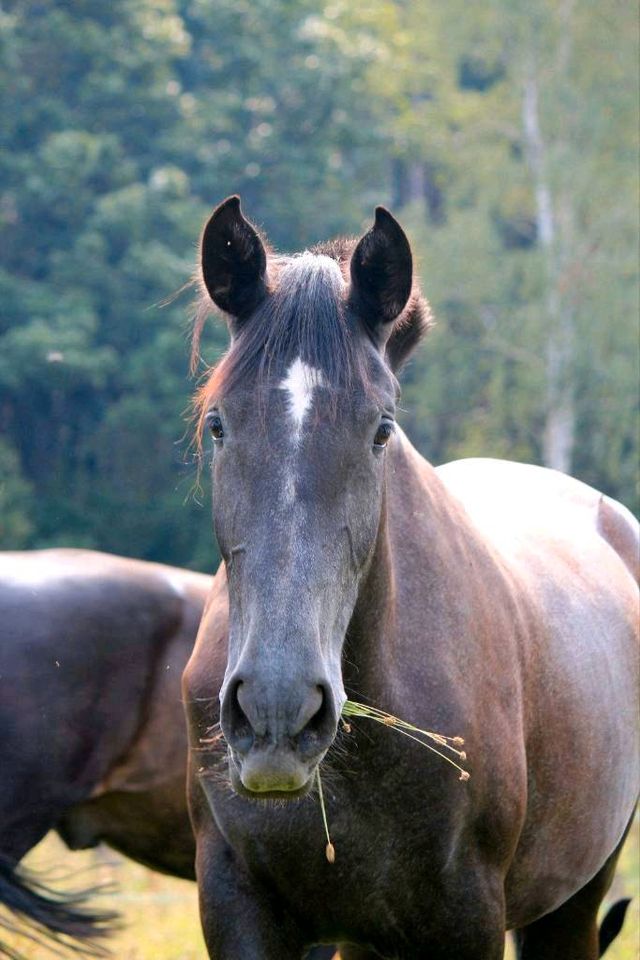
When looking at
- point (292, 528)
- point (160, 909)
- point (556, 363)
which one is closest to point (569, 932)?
point (292, 528)

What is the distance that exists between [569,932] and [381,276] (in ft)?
8.71

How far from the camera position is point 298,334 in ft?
9.61

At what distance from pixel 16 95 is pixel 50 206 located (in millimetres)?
2249

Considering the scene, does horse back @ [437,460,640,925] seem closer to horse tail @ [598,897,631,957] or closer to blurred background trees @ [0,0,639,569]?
horse tail @ [598,897,631,957]

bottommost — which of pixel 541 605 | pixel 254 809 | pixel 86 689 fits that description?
pixel 86 689

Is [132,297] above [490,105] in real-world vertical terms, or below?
below

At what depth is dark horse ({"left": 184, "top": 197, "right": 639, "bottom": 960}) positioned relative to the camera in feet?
8.79

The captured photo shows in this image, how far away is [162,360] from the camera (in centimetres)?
2294

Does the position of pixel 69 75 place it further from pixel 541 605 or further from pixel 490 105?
pixel 541 605

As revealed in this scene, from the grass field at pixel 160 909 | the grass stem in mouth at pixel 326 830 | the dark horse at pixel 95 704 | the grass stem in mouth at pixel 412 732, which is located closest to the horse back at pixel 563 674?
the grass stem in mouth at pixel 412 732

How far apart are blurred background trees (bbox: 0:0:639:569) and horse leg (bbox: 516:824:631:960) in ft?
55.3

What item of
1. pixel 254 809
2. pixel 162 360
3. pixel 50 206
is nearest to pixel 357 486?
pixel 254 809

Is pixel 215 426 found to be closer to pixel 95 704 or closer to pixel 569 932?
pixel 569 932

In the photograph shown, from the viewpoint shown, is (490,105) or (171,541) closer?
(171,541)
